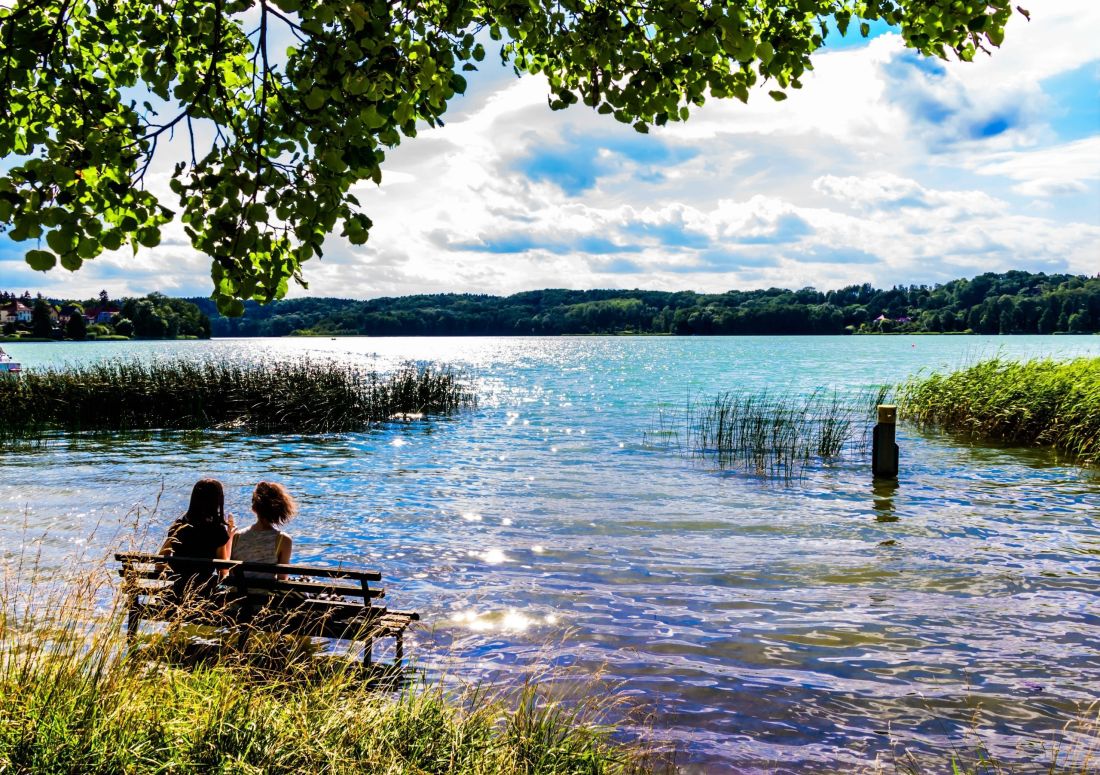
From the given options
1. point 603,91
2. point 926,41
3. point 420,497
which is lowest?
point 420,497

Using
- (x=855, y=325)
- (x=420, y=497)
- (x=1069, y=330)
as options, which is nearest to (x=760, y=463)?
(x=420, y=497)

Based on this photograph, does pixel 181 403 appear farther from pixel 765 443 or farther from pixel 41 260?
pixel 41 260

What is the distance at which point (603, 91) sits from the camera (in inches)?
276

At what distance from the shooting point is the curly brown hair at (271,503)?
7.69 meters

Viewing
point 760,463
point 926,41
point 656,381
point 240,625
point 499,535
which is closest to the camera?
point 240,625

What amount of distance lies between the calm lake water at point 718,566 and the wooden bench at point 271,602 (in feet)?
4.44

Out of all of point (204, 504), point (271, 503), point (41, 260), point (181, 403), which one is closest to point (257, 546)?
point (271, 503)

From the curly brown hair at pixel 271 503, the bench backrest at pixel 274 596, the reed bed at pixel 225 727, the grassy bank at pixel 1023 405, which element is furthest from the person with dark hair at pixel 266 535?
the grassy bank at pixel 1023 405

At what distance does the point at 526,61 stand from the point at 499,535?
24.5 ft

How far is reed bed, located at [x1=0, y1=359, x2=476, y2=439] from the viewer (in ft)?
87.9

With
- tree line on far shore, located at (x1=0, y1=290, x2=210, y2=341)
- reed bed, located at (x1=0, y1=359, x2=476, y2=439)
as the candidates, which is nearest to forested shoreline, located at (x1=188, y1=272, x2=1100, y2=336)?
tree line on far shore, located at (x1=0, y1=290, x2=210, y2=341)

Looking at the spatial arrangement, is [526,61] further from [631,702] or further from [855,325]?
[855,325]

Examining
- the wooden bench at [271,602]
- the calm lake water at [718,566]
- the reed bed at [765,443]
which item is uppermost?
the wooden bench at [271,602]

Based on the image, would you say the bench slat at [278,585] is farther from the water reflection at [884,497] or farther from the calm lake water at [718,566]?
the water reflection at [884,497]
